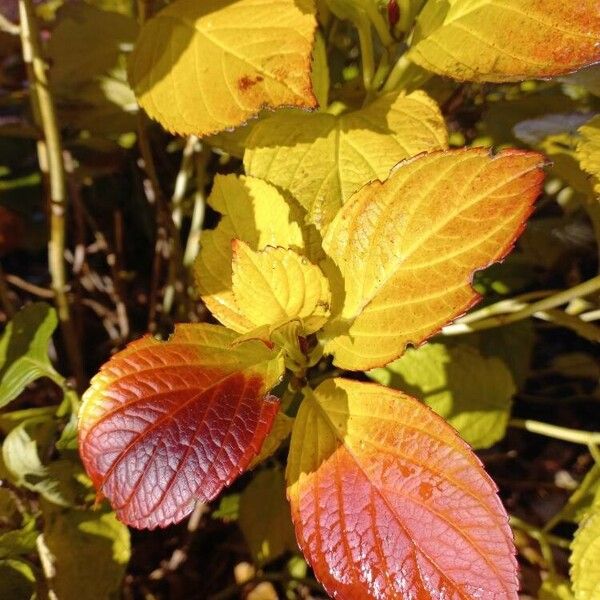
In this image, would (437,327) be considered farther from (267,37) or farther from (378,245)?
(267,37)

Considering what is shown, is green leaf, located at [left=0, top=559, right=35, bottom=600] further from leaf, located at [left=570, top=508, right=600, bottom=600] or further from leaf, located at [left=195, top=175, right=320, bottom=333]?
leaf, located at [left=570, top=508, right=600, bottom=600]

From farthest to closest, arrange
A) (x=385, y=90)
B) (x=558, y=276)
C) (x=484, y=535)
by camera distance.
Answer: (x=558, y=276), (x=385, y=90), (x=484, y=535)

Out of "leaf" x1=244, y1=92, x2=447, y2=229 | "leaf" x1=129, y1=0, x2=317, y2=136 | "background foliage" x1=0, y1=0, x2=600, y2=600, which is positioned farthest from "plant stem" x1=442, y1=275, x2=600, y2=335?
"leaf" x1=129, y1=0, x2=317, y2=136

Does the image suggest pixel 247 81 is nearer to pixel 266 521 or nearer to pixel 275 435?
pixel 275 435

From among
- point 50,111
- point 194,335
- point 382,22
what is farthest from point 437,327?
point 50,111

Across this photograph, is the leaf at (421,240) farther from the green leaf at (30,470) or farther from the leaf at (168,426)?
the green leaf at (30,470)

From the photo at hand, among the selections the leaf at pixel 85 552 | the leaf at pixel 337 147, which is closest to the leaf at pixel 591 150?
the leaf at pixel 337 147

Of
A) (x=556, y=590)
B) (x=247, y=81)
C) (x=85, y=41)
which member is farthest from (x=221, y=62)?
(x=556, y=590)
